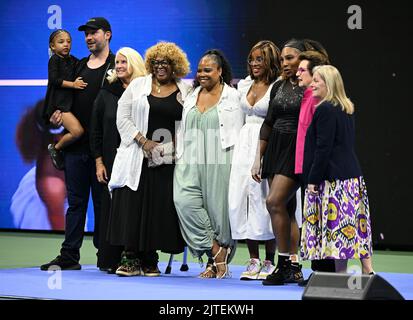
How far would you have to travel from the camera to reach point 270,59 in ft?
22.6

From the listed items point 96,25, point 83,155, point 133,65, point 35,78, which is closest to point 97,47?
point 96,25

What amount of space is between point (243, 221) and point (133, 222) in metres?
0.83

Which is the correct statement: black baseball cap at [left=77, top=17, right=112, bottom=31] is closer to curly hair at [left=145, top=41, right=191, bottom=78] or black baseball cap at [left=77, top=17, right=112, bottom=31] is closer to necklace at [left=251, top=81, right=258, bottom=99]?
curly hair at [left=145, top=41, right=191, bottom=78]

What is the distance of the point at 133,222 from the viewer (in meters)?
7.05

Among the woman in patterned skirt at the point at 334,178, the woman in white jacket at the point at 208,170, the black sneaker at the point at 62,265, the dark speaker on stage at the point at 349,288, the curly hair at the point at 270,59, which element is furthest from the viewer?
the black sneaker at the point at 62,265

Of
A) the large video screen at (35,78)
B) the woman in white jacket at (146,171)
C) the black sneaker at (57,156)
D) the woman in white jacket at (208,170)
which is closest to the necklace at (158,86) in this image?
the woman in white jacket at (146,171)

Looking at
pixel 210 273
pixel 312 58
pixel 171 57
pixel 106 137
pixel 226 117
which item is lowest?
pixel 210 273

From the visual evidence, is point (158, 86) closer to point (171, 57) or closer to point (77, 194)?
point (171, 57)

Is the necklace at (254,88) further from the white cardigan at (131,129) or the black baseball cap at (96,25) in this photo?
the black baseball cap at (96,25)

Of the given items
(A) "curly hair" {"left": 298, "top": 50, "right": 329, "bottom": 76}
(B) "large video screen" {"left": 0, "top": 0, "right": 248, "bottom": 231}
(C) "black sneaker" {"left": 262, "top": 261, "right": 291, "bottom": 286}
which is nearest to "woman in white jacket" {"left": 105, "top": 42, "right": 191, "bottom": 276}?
(C) "black sneaker" {"left": 262, "top": 261, "right": 291, "bottom": 286}

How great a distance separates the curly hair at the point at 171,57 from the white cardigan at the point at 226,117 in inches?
9.2

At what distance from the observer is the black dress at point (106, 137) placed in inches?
287

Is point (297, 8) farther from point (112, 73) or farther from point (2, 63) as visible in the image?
point (2, 63)

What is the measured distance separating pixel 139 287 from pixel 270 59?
1915 millimetres
